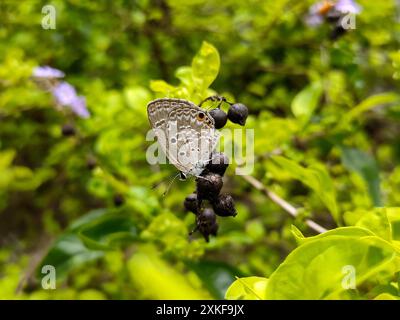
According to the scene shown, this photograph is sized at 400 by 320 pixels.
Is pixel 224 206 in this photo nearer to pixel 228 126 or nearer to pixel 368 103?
pixel 228 126

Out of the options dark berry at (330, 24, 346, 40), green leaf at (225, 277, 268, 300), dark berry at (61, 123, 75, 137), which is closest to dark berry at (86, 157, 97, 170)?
dark berry at (61, 123, 75, 137)

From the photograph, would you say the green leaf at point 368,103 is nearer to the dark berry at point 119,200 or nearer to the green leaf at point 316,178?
the green leaf at point 316,178

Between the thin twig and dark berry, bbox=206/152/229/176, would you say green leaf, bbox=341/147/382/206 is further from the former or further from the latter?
dark berry, bbox=206/152/229/176

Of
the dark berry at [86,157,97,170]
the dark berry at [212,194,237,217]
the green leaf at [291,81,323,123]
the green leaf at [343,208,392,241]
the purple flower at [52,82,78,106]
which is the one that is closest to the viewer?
the green leaf at [343,208,392,241]

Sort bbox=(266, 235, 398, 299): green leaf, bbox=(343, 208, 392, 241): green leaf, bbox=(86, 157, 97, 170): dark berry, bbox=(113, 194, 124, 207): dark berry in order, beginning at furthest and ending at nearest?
1. bbox=(86, 157, 97, 170): dark berry
2. bbox=(113, 194, 124, 207): dark berry
3. bbox=(343, 208, 392, 241): green leaf
4. bbox=(266, 235, 398, 299): green leaf

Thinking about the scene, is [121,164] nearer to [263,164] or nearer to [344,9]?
[263,164]

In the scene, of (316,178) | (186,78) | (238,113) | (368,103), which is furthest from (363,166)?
(238,113)

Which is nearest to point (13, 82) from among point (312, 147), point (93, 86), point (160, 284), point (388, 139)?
point (93, 86)

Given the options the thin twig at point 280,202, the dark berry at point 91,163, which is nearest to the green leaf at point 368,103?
the thin twig at point 280,202
